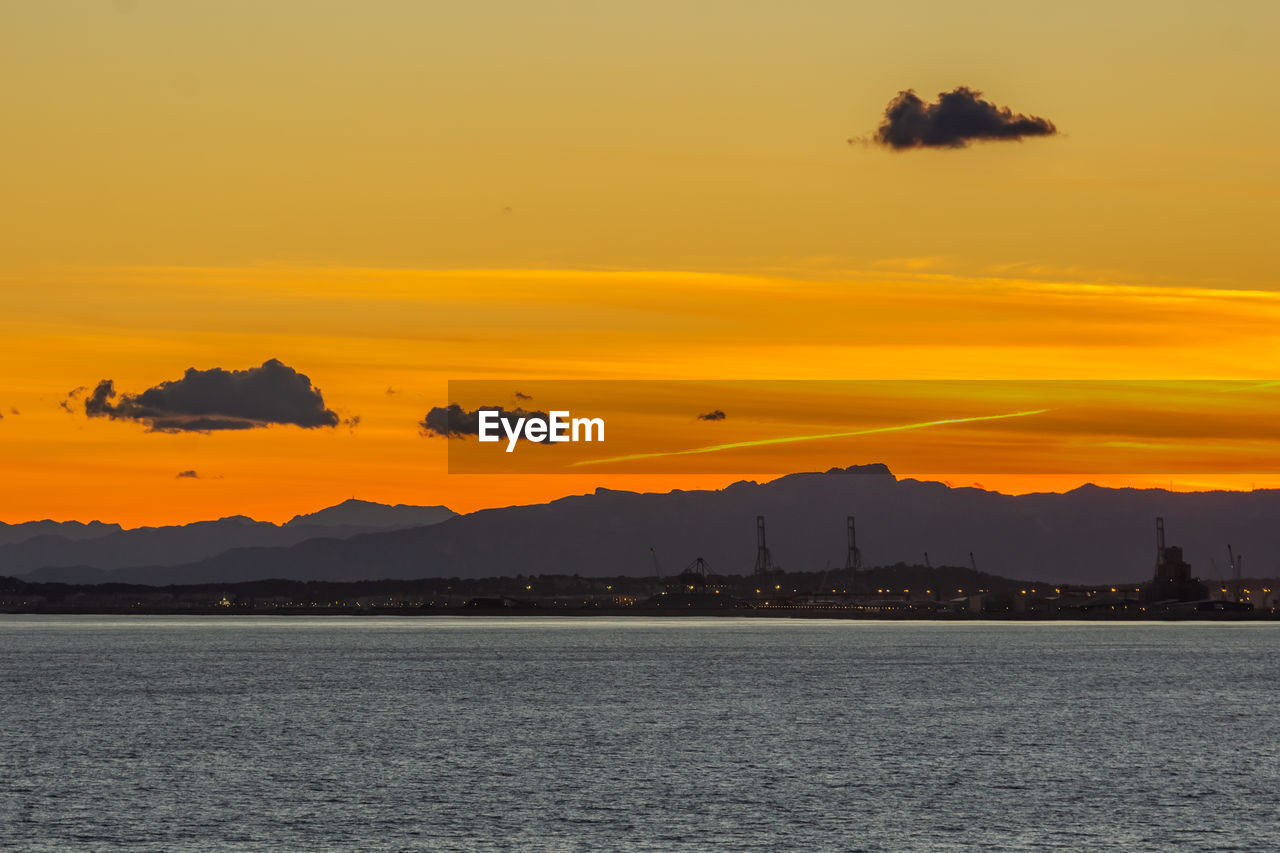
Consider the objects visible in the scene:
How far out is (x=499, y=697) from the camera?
6142 inches

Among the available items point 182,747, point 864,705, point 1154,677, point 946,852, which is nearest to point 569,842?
point 946,852

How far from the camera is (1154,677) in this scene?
651 feet

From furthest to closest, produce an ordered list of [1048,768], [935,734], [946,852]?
1. [935,734]
2. [1048,768]
3. [946,852]

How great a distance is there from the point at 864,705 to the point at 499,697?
36.8 metres

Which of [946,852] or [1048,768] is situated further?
[1048,768]

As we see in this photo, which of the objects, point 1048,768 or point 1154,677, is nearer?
point 1048,768

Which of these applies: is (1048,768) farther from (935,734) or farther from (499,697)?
(499,697)

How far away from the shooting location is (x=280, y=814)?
7619 centimetres

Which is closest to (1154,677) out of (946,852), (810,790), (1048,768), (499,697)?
(499,697)

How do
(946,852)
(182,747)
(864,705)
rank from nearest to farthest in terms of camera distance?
(946,852), (182,747), (864,705)

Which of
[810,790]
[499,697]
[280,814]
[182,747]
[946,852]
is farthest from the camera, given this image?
[499,697]

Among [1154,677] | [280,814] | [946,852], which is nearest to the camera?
[946,852]

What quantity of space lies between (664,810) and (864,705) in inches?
2825

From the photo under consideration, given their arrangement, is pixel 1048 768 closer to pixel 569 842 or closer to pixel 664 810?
pixel 664 810
